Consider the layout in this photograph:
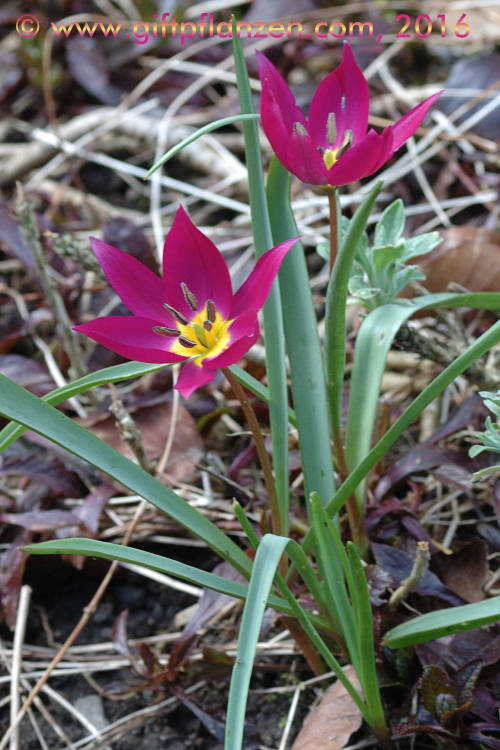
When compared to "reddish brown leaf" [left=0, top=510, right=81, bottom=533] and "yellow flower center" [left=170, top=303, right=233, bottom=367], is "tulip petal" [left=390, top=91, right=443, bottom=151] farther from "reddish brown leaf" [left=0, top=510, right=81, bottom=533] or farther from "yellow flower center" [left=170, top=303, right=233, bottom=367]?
"reddish brown leaf" [left=0, top=510, right=81, bottom=533]

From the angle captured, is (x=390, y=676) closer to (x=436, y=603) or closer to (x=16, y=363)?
(x=436, y=603)

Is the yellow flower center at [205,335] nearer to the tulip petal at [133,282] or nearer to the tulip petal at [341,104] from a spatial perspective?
the tulip petal at [133,282]

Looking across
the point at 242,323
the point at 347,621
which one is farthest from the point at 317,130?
the point at 347,621

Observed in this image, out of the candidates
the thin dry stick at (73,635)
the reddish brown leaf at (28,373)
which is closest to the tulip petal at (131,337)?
the thin dry stick at (73,635)

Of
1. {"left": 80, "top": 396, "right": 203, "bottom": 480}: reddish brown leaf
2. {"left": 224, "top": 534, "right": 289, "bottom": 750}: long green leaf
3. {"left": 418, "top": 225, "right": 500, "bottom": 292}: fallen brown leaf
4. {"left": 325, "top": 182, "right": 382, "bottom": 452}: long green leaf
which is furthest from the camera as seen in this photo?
{"left": 418, "top": 225, "right": 500, "bottom": 292}: fallen brown leaf

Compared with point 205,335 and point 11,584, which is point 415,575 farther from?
point 11,584

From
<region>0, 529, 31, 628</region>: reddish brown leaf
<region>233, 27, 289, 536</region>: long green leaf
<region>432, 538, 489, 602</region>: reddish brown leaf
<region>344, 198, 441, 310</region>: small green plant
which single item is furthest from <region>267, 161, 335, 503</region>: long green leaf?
<region>0, 529, 31, 628</region>: reddish brown leaf
